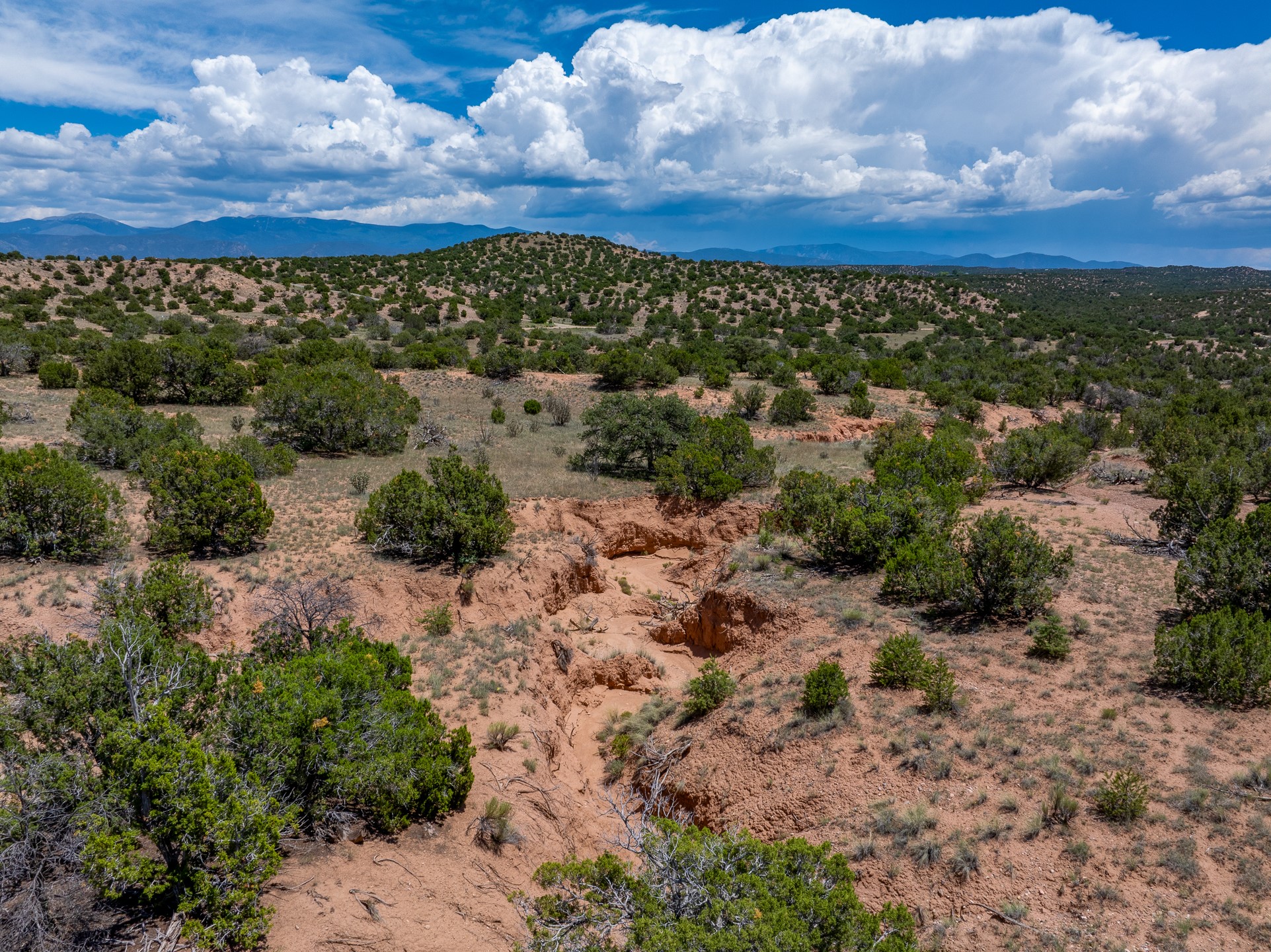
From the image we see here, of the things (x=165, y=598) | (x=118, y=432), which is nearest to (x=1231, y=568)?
(x=165, y=598)

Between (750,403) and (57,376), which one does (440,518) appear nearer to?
(750,403)

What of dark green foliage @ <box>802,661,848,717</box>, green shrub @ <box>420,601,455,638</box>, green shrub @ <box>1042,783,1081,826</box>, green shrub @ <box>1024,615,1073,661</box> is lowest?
green shrub @ <box>420,601,455,638</box>

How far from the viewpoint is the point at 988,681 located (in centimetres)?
1016

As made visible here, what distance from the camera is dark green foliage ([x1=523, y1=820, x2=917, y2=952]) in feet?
16.0

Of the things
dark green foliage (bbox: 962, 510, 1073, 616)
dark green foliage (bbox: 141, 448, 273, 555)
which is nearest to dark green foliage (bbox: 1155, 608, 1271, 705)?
dark green foliage (bbox: 962, 510, 1073, 616)

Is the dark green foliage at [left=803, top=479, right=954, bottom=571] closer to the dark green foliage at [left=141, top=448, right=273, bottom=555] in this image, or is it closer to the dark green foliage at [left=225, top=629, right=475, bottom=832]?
the dark green foliage at [left=225, top=629, right=475, bottom=832]

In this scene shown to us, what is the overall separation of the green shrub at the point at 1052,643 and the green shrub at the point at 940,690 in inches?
70.9

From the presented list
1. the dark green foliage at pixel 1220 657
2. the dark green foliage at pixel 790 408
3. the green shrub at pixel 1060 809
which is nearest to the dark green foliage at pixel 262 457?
the dark green foliage at pixel 790 408

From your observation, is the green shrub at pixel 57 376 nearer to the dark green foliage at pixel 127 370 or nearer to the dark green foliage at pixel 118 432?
the dark green foliage at pixel 127 370

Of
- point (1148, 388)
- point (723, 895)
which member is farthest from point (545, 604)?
point (1148, 388)

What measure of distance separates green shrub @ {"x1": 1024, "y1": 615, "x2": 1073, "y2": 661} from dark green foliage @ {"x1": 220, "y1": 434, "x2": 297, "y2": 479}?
19217 mm

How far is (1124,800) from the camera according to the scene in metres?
7.25

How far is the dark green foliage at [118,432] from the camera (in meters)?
18.0

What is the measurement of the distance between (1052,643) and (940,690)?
7.69ft
